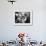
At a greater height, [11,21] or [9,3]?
[9,3]

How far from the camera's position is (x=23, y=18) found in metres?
4.87

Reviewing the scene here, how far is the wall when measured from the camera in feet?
15.9

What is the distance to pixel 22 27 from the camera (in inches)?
191

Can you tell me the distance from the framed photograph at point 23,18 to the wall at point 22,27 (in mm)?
117

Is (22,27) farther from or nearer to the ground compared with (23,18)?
nearer to the ground

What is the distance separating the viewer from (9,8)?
4.86 m

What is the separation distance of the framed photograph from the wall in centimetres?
12

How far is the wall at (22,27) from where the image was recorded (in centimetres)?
484

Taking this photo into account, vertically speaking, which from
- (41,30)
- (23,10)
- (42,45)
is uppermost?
(23,10)

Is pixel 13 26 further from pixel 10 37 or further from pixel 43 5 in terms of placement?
pixel 43 5

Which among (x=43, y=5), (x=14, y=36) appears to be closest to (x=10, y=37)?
(x=14, y=36)

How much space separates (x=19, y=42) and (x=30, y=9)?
137cm

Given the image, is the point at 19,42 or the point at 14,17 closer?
the point at 19,42

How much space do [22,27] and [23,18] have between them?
0.32m
